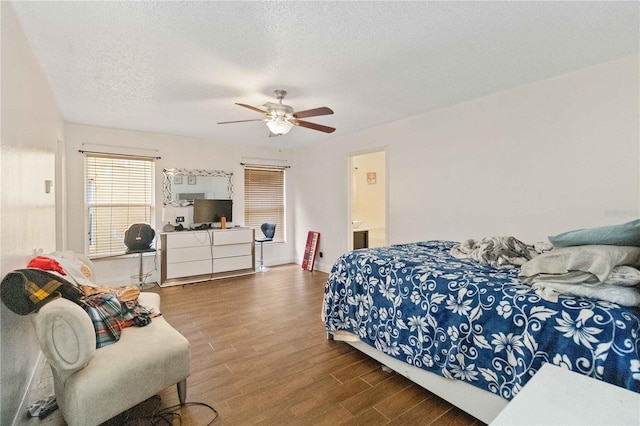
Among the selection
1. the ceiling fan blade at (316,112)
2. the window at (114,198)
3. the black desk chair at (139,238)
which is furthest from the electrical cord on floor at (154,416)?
the window at (114,198)

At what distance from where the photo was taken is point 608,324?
4.17 ft

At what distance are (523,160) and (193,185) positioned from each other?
4.86 metres

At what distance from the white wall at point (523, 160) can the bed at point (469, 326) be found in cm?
110

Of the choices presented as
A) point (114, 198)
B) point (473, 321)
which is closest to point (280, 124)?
point (473, 321)

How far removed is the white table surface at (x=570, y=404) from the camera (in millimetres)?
726

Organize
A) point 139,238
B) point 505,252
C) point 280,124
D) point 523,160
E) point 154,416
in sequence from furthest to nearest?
point 139,238, point 280,124, point 523,160, point 505,252, point 154,416

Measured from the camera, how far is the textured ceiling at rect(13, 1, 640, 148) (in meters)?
1.82

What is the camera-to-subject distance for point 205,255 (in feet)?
16.4

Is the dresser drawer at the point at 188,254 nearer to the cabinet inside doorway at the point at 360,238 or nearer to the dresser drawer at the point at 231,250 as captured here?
the dresser drawer at the point at 231,250

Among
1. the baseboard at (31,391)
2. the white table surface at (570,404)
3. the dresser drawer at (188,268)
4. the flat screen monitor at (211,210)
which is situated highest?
the flat screen monitor at (211,210)

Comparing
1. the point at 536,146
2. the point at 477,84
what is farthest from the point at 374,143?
the point at 536,146

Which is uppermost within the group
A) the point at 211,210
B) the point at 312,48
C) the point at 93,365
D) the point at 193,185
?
the point at 312,48

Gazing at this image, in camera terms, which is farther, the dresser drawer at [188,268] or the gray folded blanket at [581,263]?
the dresser drawer at [188,268]

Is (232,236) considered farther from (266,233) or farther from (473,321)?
(473,321)
